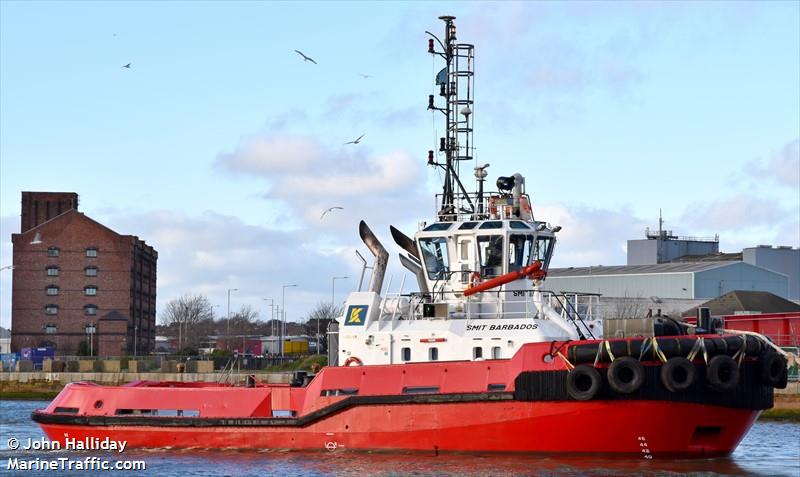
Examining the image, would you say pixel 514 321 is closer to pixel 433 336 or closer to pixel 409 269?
pixel 433 336

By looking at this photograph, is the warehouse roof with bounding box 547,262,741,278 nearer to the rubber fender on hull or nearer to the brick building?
the brick building

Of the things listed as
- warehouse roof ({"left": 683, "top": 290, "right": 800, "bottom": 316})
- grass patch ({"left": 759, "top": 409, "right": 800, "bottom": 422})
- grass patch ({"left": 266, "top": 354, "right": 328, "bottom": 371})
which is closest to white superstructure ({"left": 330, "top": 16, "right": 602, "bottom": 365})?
grass patch ({"left": 759, "top": 409, "right": 800, "bottom": 422})

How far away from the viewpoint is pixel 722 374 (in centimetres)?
1970

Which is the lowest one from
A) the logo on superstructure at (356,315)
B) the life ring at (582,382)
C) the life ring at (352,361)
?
the life ring at (582,382)

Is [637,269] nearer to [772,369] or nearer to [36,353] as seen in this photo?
[36,353]

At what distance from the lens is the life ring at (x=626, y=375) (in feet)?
64.2

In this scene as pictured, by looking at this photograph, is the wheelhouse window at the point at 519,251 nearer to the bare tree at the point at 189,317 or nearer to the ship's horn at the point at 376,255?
the ship's horn at the point at 376,255

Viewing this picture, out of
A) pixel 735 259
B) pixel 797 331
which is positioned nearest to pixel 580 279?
pixel 735 259

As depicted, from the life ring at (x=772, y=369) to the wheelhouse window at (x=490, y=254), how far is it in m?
5.11

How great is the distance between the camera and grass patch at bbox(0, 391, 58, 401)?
50562 millimetres

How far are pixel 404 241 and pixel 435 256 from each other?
1472 millimetres

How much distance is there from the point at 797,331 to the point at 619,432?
30276 millimetres

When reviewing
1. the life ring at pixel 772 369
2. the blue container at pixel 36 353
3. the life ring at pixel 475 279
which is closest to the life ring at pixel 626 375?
the life ring at pixel 772 369

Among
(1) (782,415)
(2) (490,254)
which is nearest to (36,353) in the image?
(1) (782,415)
